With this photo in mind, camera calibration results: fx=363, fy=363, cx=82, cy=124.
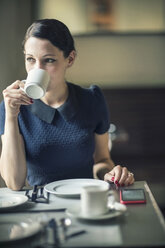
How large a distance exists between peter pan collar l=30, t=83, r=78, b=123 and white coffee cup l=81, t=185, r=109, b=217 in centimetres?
Result: 62

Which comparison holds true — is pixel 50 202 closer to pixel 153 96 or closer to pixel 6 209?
pixel 6 209

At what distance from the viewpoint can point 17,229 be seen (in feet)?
2.90

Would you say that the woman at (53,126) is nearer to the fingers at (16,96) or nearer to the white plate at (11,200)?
the fingers at (16,96)

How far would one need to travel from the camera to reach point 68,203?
3.62 ft

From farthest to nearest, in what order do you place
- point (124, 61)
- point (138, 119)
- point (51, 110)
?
point (124, 61) < point (138, 119) < point (51, 110)

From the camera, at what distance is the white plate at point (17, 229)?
819mm

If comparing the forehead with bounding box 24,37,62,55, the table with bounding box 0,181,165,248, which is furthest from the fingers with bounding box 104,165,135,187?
the forehead with bounding box 24,37,62,55

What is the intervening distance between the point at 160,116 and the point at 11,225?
2.63m

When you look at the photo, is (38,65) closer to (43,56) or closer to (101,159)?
(43,56)

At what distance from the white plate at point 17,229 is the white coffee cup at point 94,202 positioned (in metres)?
0.13

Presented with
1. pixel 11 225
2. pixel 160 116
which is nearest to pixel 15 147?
pixel 11 225

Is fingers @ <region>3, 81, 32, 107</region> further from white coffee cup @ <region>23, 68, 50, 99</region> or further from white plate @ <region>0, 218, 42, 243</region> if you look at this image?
white plate @ <region>0, 218, 42, 243</region>

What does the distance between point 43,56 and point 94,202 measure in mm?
694

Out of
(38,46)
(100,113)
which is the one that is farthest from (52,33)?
(100,113)
